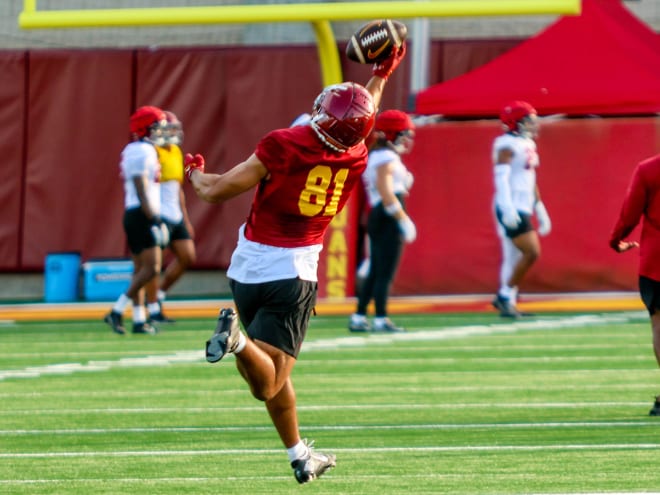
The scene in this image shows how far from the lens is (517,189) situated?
15.5 m

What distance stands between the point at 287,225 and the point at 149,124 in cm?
732

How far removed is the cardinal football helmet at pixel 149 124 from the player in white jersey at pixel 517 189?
3329 millimetres

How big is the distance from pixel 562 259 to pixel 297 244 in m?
11.5

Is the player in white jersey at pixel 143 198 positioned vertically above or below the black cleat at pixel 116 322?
above

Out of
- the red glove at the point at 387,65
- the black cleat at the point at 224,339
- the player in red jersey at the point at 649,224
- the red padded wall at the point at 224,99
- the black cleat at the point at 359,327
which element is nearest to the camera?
the black cleat at the point at 224,339

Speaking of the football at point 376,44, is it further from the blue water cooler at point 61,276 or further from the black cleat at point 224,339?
the blue water cooler at point 61,276

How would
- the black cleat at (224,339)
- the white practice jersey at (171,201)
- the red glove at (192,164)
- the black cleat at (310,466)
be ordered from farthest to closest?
the white practice jersey at (171,201) → the red glove at (192,164) → the black cleat at (310,466) → the black cleat at (224,339)

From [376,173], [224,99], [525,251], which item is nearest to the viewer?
[376,173]

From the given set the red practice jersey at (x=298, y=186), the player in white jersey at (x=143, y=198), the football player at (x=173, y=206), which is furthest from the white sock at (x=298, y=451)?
the football player at (x=173, y=206)

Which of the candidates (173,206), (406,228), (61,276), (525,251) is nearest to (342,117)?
(406,228)

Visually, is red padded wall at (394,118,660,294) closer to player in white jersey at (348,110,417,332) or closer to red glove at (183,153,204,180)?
player in white jersey at (348,110,417,332)

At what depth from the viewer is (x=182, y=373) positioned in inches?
460

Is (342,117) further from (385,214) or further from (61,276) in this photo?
(61,276)

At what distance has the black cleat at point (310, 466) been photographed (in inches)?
268
